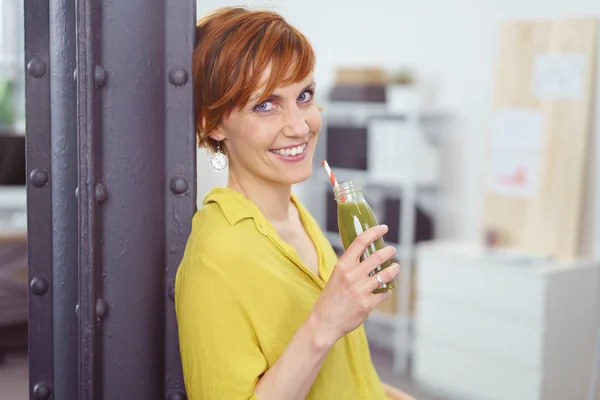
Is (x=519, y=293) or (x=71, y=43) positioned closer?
(x=71, y=43)

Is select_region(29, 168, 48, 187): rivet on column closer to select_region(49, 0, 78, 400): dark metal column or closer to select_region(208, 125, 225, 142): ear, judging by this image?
select_region(49, 0, 78, 400): dark metal column

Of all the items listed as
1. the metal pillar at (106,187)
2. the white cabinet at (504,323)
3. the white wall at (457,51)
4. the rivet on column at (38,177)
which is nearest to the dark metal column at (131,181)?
the metal pillar at (106,187)

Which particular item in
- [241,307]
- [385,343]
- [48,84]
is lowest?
[385,343]

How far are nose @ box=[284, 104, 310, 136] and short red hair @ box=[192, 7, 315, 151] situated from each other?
0.16 ft

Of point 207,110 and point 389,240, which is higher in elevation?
point 207,110

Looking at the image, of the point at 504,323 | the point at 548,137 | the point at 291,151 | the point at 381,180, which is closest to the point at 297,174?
the point at 291,151

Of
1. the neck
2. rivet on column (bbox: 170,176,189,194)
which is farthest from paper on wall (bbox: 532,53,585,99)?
rivet on column (bbox: 170,176,189,194)

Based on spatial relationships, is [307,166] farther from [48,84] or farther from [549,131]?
[549,131]

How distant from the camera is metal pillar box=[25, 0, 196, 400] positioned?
0.95 meters

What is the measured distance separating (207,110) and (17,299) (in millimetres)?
3183

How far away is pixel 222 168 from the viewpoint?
126cm

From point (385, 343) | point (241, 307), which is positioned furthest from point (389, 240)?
point (241, 307)

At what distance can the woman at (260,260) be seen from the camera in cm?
103

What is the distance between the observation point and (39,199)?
101 cm
